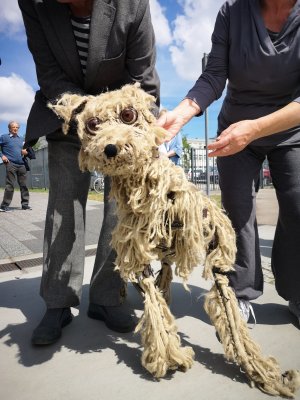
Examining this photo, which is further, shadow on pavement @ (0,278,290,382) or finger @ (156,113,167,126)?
shadow on pavement @ (0,278,290,382)

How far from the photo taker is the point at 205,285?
8.94 feet

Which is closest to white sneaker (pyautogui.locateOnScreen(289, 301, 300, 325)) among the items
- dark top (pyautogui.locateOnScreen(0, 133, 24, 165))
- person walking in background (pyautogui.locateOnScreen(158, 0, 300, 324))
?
person walking in background (pyautogui.locateOnScreen(158, 0, 300, 324))

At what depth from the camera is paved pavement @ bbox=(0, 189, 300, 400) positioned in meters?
1.48

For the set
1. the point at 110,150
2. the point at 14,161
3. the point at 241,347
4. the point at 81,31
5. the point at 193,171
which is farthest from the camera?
the point at 193,171

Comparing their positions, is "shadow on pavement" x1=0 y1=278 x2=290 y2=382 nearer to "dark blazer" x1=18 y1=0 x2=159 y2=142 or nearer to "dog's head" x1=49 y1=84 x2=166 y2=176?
"dog's head" x1=49 y1=84 x2=166 y2=176

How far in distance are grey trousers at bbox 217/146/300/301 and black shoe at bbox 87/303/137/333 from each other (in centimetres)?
68

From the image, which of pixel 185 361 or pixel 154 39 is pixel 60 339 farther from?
pixel 154 39

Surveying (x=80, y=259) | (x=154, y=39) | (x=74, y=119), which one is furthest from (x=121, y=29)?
(x=80, y=259)

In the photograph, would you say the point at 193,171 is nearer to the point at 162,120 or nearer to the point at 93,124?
the point at 162,120

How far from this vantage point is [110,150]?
51.3 inches

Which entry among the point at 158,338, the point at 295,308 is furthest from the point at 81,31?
the point at 295,308

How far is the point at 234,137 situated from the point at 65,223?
1.14m

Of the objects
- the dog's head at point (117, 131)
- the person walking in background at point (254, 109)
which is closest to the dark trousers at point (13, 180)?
the person walking in background at point (254, 109)

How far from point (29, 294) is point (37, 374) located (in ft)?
3.49
